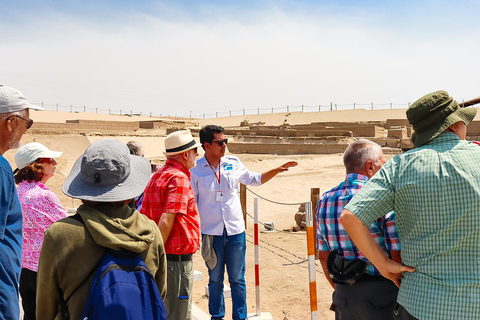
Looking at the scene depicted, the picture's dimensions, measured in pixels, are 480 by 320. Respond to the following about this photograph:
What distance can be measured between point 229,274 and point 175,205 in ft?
4.46

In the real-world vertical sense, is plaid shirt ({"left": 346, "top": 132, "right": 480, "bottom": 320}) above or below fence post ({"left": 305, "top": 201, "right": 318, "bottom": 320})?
above

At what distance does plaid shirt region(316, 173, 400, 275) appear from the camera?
2387 millimetres

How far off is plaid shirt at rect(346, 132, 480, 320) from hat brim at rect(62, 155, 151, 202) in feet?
3.32

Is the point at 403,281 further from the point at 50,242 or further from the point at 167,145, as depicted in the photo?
the point at 167,145

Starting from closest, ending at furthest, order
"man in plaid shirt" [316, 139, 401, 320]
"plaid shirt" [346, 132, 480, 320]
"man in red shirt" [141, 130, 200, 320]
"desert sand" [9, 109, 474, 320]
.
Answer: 1. "plaid shirt" [346, 132, 480, 320]
2. "man in plaid shirt" [316, 139, 401, 320]
3. "man in red shirt" [141, 130, 200, 320]
4. "desert sand" [9, 109, 474, 320]

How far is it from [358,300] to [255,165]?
1871 centimetres

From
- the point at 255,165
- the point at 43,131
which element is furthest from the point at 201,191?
the point at 43,131

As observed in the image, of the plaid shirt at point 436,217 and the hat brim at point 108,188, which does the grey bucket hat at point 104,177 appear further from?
the plaid shirt at point 436,217

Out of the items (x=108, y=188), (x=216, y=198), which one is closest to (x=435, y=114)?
(x=108, y=188)

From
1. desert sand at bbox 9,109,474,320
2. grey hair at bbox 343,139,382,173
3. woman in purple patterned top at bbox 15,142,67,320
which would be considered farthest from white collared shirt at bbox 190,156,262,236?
grey hair at bbox 343,139,382,173

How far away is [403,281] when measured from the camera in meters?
2.02

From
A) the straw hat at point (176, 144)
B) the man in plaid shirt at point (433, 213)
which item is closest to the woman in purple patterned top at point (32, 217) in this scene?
the straw hat at point (176, 144)

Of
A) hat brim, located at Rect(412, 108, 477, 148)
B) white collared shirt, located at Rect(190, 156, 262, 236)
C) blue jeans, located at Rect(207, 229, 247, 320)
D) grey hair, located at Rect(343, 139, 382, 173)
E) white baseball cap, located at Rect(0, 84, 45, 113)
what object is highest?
white baseball cap, located at Rect(0, 84, 45, 113)

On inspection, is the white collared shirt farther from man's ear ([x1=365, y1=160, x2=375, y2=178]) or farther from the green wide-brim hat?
the green wide-brim hat
